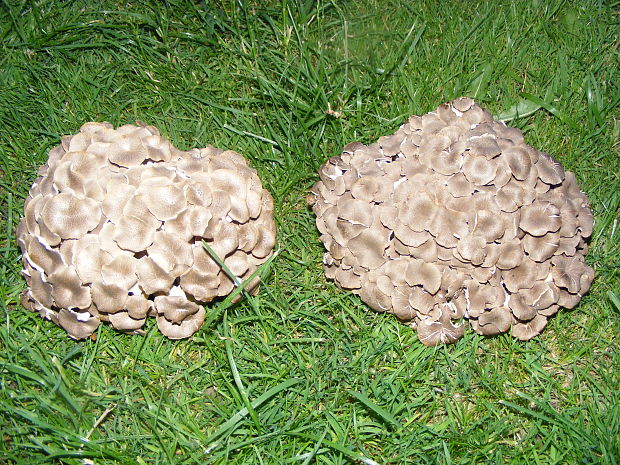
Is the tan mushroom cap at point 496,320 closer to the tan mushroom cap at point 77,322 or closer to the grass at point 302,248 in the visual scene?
the grass at point 302,248

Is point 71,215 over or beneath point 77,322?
over

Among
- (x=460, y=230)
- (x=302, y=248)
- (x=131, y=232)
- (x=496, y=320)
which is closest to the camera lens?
(x=131, y=232)

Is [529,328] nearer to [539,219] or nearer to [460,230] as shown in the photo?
[539,219]

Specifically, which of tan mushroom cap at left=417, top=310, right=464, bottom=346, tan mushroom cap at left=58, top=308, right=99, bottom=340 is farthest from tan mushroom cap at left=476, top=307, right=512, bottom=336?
tan mushroom cap at left=58, top=308, right=99, bottom=340

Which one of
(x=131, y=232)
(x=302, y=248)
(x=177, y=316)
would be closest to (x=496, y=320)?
(x=302, y=248)

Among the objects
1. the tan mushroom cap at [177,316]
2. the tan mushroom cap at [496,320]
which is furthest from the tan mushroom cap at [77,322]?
the tan mushroom cap at [496,320]

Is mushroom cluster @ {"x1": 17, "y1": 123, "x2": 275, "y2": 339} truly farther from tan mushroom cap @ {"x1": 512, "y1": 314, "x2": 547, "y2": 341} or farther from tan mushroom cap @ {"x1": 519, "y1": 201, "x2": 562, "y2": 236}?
tan mushroom cap @ {"x1": 512, "y1": 314, "x2": 547, "y2": 341}

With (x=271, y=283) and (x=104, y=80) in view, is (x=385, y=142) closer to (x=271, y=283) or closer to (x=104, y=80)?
(x=271, y=283)
